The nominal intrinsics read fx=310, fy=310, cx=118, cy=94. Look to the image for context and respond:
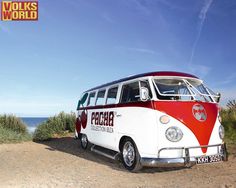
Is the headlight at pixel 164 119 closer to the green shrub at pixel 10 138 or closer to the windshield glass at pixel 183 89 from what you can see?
the windshield glass at pixel 183 89

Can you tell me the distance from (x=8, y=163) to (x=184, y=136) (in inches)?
220

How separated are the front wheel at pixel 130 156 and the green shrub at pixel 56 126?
9.27 metres

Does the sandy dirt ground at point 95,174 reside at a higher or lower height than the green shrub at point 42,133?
lower

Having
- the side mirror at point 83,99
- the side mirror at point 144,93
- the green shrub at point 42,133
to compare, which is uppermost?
the side mirror at point 83,99

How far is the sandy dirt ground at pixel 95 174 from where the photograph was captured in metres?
6.81

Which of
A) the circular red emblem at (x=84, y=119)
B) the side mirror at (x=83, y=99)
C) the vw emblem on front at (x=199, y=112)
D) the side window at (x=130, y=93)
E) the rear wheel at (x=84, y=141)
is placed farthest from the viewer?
the side mirror at (x=83, y=99)

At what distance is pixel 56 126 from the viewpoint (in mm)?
18469

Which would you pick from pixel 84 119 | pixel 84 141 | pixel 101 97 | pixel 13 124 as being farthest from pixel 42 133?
pixel 101 97

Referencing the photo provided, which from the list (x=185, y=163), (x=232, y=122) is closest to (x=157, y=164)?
(x=185, y=163)

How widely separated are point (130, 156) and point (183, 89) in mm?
2200

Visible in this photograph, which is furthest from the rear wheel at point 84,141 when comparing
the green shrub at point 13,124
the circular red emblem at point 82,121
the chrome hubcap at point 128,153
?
the green shrub at point 13,124

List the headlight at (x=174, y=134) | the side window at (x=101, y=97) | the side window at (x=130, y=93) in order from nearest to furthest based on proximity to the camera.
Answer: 1. the headlight at (x=174, y=134)
2. the side window at (x=130, y=93)
3. the side window at (x=101, y=97)

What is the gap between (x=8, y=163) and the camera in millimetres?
9523

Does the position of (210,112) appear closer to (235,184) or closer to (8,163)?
(235,184)
